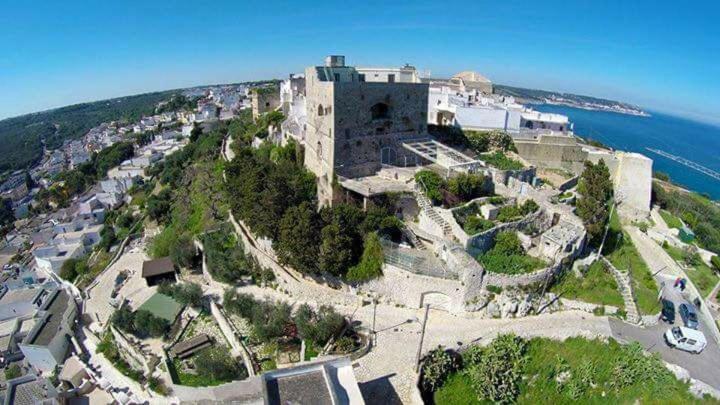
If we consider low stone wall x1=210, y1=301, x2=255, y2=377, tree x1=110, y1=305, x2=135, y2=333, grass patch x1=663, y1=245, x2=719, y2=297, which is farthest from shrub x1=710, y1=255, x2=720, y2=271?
tree x1=110, y1=305, x2=135, y2=333

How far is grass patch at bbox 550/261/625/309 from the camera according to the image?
18.6 m

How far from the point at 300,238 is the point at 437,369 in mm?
9108

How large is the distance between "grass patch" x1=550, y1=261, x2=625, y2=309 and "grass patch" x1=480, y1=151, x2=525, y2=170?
11036mm

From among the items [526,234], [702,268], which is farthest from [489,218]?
[702,268]

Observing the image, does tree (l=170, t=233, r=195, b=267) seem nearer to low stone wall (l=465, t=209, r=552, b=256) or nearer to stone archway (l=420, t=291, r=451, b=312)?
stone archway (l=420, t=291, r=451, b=312)

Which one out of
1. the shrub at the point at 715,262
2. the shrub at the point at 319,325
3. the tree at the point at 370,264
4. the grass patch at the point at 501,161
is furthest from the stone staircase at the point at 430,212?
the shrub at the point at 715,262

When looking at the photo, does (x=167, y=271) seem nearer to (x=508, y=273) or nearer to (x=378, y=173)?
(x=378, y=173)

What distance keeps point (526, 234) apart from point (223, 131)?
51885 millimetres

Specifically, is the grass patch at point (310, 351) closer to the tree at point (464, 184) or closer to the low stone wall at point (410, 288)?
the low stone wall at point (410, 288)

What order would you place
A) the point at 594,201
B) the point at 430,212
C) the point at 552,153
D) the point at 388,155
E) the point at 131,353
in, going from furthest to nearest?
1. the point at 552,153
2. the point at 388,155
3. the point at 594,201
4. the point at 430,212
5. the point at 131,353

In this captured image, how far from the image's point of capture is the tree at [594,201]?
2161cm

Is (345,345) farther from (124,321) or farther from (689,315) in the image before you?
(689,315)

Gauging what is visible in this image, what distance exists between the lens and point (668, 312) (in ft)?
63.9

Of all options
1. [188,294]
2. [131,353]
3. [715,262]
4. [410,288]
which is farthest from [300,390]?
[715,262]
